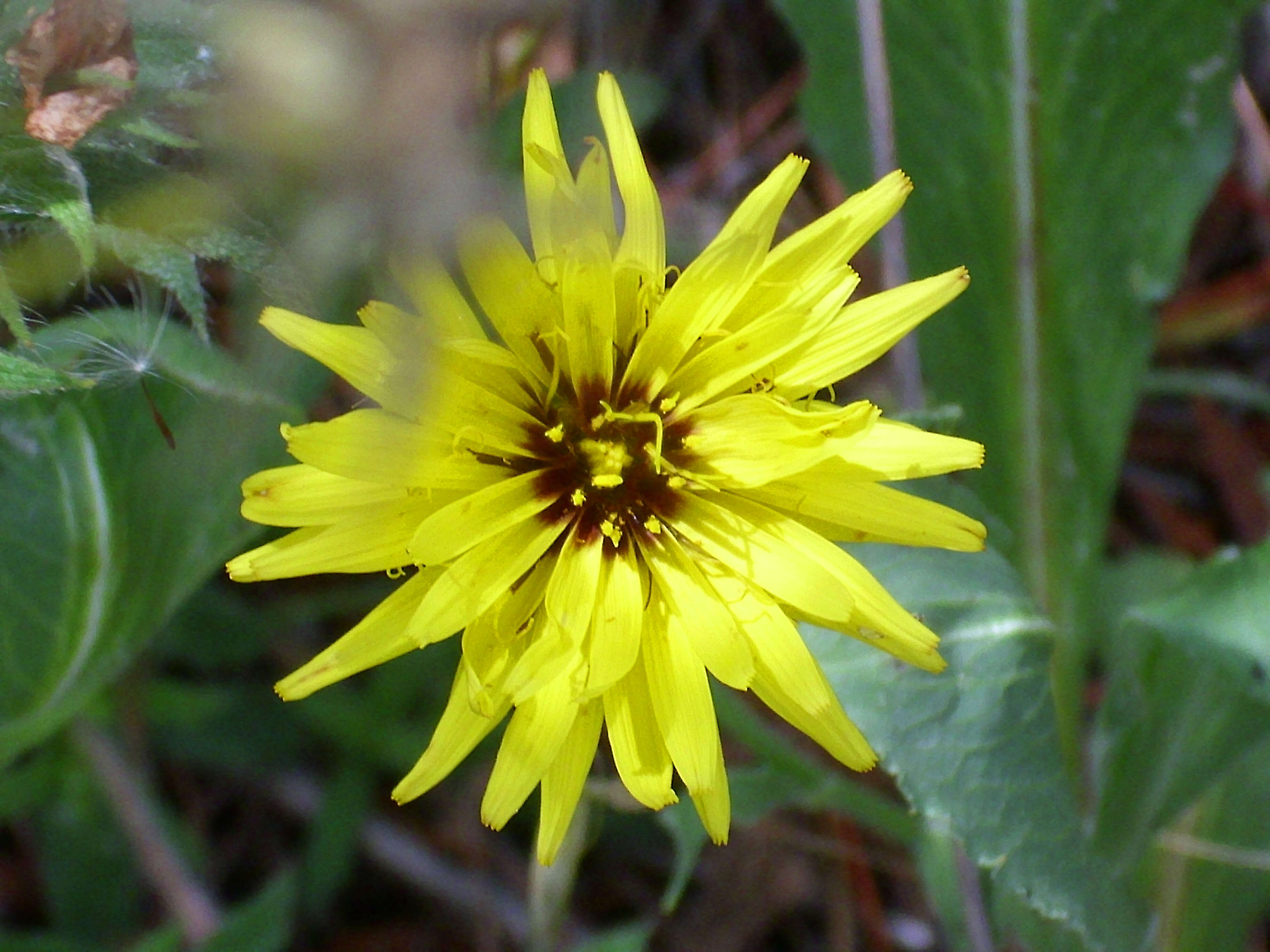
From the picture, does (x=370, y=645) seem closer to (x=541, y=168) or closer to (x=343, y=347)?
(x=343, y=347)

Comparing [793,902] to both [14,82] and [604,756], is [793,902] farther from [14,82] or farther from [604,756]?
[14,82]

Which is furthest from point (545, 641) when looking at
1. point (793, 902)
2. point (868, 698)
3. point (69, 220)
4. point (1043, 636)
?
point (793, 902)

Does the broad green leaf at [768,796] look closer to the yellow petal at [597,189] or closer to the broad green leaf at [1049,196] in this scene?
the broad green leaf at [1049,196]

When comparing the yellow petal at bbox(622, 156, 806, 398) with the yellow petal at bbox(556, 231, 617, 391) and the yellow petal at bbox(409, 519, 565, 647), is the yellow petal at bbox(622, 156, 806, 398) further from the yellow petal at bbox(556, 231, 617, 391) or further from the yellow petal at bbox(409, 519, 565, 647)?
the yellow petal at bbox(409, 519, 565, 647)

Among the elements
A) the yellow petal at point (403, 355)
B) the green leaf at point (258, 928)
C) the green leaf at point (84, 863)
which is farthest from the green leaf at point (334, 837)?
the yellow petal at point (403, 355)

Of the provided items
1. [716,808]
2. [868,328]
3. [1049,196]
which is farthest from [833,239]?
[1049,196]
